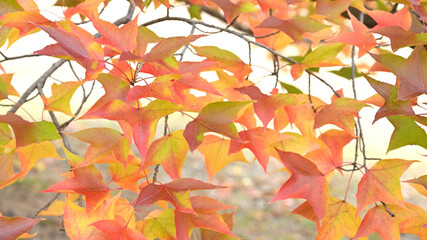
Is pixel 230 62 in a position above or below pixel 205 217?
above

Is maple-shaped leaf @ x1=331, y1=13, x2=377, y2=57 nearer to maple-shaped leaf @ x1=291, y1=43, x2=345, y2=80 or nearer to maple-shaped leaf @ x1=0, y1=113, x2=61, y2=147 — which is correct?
maple-shaped leaf @ x1=291, y1=43, x2=345, y2=80

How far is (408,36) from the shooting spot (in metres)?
0.51

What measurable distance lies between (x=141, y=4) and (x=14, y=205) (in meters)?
1.89

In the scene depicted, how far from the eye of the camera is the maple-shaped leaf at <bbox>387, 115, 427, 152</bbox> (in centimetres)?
60

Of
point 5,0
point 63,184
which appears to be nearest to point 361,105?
point 63,184

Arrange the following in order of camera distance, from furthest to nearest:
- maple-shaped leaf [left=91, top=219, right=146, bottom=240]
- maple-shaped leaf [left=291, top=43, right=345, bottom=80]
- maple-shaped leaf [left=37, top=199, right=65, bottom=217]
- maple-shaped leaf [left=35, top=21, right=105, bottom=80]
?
maple-shaped leaf [left=37, top=199, right=65, bottom=217] < maple-shaped leaf [left=291, top=43, right=345, bottom=80] < maple-shaped leaf [left=91, top=219, right=146, bottom=240] < maple-shaped leaf [left=35, top=21, right=105, bottom=80]

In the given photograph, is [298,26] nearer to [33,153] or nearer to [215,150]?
[215,150]

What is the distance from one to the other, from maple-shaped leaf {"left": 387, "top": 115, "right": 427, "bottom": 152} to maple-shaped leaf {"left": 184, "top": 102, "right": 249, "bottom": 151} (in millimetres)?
250

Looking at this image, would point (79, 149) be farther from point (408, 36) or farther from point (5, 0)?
point (408, 36)

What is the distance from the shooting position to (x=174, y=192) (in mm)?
516

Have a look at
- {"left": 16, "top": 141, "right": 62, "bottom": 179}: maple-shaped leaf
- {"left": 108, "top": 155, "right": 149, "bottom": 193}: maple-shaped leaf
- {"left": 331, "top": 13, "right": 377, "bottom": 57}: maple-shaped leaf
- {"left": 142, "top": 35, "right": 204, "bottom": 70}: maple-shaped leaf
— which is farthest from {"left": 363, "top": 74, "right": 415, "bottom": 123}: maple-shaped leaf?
{"left": 16, "top": 141, "right": 62, "bottom": 179}: maple-shaped leaf

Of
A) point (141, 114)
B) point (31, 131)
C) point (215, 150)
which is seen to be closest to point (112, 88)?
point (141, 114)

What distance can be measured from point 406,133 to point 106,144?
15.8 inches

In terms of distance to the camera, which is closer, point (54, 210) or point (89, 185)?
point (89, 185)
